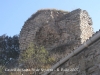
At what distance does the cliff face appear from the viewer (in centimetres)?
1659

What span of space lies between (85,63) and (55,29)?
11.8m

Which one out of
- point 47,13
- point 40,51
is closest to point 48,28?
point 47,13

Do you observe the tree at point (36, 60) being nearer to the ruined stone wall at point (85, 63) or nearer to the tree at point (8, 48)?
the tree at point (8, 48)

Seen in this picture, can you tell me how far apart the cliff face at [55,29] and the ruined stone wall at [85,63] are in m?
9.81

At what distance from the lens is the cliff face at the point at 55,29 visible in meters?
16.6

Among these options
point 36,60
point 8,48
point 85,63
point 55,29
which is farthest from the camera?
point 8,48

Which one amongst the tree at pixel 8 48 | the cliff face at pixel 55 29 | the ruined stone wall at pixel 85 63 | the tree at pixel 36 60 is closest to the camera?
the ruined stone wall at pixel 85 63

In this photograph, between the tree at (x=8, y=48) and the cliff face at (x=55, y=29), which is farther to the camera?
the tree at (x=8, y=48)

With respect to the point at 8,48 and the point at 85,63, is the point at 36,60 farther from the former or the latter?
the point at 8,48

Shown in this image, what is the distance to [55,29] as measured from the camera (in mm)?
17547

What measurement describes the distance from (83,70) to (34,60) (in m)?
7.42

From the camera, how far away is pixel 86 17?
A: 57.4ft

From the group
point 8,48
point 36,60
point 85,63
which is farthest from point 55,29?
point 85,63

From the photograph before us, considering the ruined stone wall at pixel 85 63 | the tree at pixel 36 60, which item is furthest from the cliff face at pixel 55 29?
the ruined stone wall at pixel 85 63
